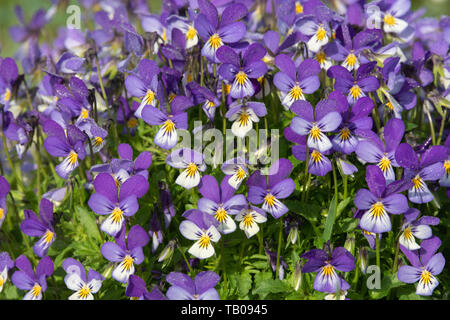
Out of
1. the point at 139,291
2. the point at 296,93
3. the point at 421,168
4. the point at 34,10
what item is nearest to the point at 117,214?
the point at 139,291

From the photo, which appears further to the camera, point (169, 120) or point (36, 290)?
point (36, 290)

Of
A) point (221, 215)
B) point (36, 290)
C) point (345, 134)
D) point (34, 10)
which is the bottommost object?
point (36, 290)

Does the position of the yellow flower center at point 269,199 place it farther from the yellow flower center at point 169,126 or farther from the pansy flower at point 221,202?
the yellow flower center at point 169,126

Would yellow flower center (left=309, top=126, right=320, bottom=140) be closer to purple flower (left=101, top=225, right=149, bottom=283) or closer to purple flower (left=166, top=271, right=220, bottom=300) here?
purple flower (left=166, top=271, right=220, bottom=300)

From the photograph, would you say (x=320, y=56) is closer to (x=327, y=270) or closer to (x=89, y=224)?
(x=327, y=270)

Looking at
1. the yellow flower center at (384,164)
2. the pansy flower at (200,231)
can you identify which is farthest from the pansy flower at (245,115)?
the yellow flower center at (384,164)

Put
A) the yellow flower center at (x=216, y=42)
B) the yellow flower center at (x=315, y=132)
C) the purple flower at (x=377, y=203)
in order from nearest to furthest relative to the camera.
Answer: the purple flower at (x=377, y=203), the yellow flower center at (x=315, y=132), the yellow flower center at (x=216, y=42)

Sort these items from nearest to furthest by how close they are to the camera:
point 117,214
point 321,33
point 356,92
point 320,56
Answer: point 117,214 < point 356,92 < point 321,33 < point 320,56
